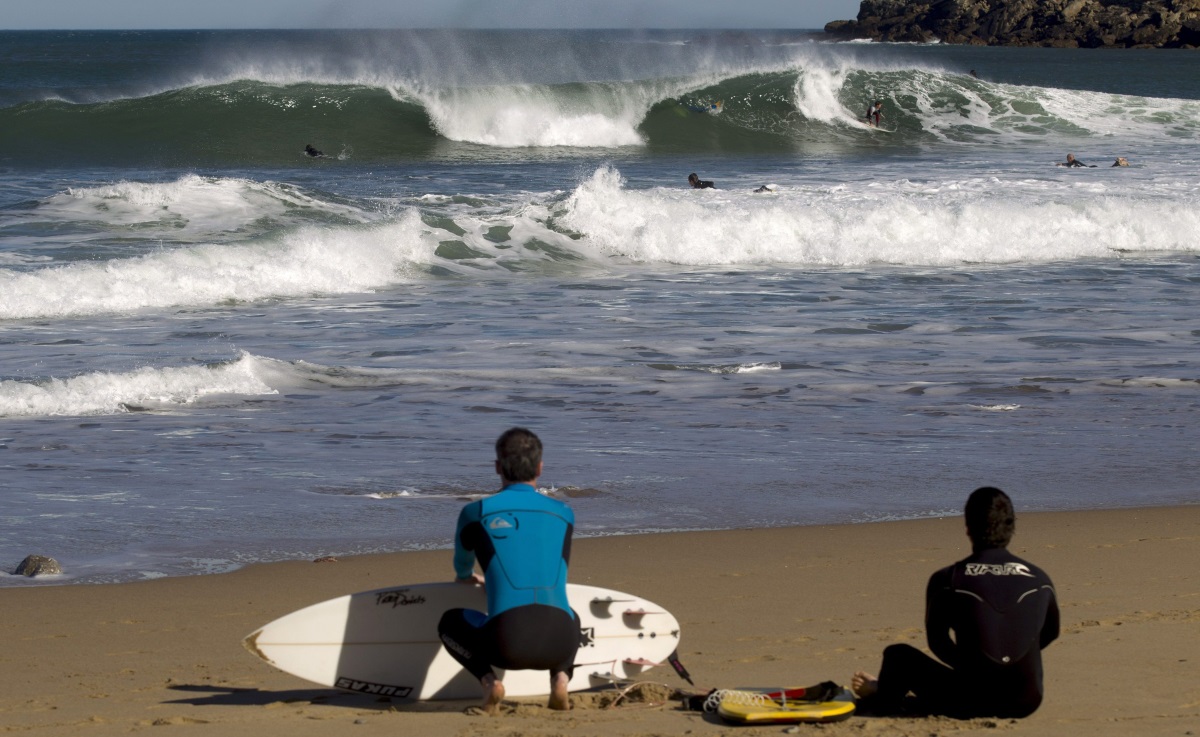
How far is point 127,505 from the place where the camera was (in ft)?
21.2

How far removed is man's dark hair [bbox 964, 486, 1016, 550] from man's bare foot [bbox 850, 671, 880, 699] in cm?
48

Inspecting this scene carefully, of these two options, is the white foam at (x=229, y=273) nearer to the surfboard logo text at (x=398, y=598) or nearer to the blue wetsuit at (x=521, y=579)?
the surfboard logo text at (x=398, y=598)

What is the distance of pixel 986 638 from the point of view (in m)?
3.70

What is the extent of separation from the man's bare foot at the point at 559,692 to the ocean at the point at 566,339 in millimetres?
2062

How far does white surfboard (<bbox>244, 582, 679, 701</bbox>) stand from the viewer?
13.6 feet

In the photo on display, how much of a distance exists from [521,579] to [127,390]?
5.70 meters

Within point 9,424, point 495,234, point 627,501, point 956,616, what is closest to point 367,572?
point 627,501

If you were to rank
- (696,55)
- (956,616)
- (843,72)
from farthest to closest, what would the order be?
1. (696,55)
2. (843,72)
3. (956,616)

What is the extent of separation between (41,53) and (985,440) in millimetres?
82820

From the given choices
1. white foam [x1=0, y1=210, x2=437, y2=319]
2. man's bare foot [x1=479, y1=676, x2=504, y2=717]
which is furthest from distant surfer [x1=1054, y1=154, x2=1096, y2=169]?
man's bare foot [x1=479, y1=676, x2=504, y2=717]

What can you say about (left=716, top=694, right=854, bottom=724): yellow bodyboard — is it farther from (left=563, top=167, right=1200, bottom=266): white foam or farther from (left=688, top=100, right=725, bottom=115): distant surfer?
(left=688, top=100, right=725, bottom=115): distant surfer

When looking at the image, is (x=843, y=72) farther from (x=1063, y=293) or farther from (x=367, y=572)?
(x=367, y=572)

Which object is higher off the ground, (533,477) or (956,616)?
(533,477)

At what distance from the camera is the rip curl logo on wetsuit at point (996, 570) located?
147 inches
